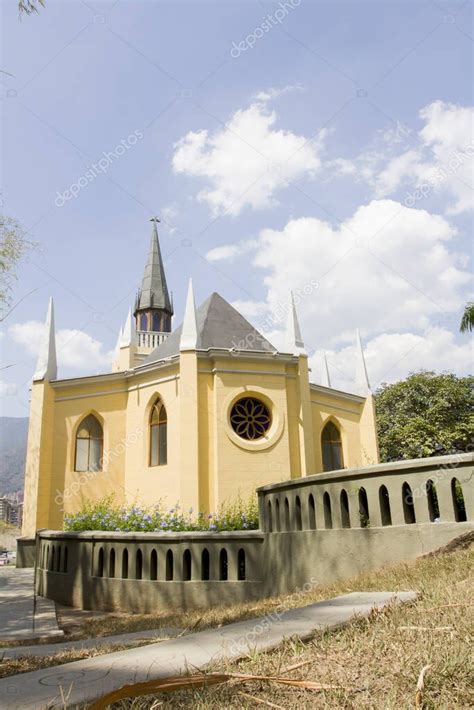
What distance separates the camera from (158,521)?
13.3m

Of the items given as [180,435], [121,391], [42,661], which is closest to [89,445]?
[121,391]

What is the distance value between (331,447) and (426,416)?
14.3 metres

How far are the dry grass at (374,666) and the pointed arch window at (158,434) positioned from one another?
617 inches

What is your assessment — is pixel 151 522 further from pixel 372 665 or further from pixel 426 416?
pixel 426 416

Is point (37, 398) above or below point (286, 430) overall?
above

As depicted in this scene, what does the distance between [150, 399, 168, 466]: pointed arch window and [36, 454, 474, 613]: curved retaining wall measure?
605cm

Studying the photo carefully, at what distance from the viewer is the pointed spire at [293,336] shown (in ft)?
65.7

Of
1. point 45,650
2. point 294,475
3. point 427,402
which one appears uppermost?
point 427,402

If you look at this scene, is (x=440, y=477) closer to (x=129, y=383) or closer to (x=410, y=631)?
(x=410, y=631)

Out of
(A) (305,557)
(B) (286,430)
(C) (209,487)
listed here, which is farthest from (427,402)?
(A) (305,557)

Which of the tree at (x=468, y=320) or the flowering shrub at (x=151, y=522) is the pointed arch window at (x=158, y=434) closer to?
the flowering shrub at (x=151, y=522)

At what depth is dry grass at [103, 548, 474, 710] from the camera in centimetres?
231

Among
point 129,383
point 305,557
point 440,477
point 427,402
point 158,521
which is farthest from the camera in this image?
point 427,402

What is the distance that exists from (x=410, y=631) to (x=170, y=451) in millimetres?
15455
